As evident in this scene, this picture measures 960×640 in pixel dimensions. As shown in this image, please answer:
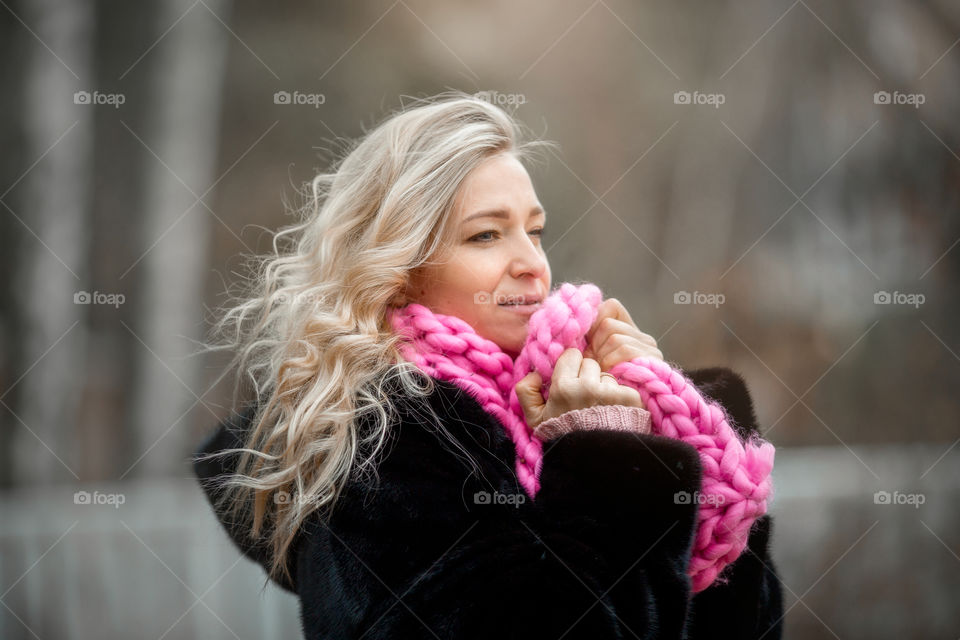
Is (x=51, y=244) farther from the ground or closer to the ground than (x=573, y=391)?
farther from the ground

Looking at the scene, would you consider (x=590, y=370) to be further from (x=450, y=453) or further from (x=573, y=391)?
(x=450, y=453)

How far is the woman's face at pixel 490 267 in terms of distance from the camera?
1109 mm

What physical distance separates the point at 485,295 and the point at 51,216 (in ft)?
4.91

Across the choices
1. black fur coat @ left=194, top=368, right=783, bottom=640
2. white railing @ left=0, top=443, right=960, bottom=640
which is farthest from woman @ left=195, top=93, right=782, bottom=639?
white railing @ left=0, top=443, right=960, bottom=640

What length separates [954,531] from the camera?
7.37ft

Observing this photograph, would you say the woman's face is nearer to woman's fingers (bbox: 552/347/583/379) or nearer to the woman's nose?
the woman's nose

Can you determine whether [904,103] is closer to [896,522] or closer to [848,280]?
[848,280]

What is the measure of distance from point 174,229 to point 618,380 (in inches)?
60.8

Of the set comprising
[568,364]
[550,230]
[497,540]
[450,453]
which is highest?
[550,230]

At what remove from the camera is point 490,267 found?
3.63 feet

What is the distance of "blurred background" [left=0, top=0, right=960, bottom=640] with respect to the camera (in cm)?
195

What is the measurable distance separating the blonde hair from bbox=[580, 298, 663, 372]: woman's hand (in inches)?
10.2

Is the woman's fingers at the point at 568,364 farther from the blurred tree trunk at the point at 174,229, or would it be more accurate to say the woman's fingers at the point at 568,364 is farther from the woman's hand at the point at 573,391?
the blurred tree trunk at the point at 174,229

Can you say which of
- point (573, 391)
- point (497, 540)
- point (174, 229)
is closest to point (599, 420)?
point (573, 391)
